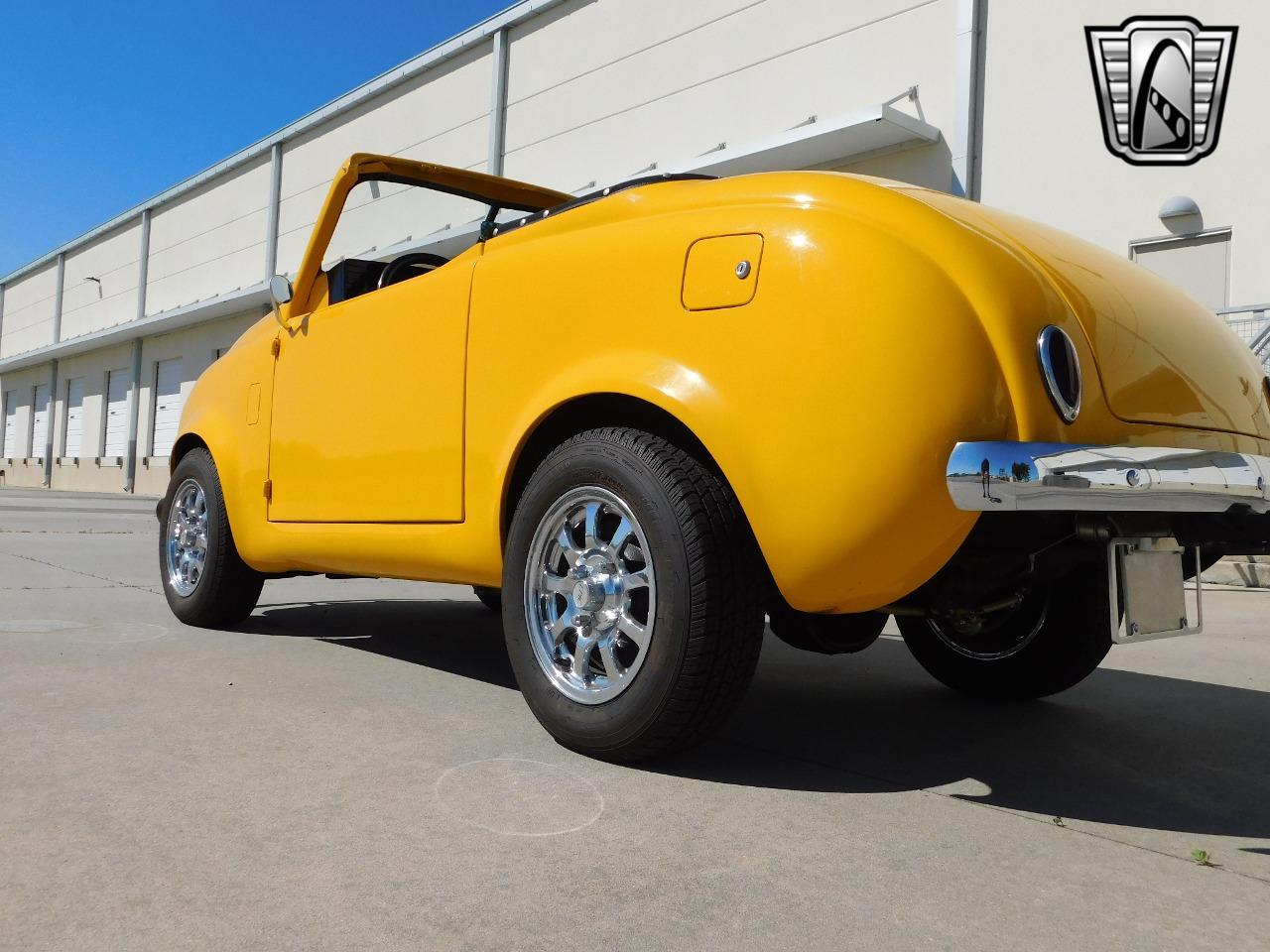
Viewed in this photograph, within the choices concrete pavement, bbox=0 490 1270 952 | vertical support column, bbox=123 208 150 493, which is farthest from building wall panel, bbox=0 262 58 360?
concrete pavement, bbox=0 490 1270 952

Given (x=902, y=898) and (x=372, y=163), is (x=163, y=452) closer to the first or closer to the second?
(x=372, y=163)

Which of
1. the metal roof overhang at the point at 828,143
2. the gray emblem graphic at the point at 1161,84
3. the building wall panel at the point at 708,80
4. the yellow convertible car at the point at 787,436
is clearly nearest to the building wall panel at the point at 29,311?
the building wall panel at the point at 708,80

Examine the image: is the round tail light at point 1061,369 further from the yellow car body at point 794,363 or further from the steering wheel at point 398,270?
the steering wheel at point 398,270

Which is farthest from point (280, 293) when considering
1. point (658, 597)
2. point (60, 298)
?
point (60, 298)

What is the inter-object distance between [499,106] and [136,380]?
18762 millimetres

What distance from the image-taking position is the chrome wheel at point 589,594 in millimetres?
2445

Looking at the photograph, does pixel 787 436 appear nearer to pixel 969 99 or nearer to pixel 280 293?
pixel 280 293

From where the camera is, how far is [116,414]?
35.0 meters

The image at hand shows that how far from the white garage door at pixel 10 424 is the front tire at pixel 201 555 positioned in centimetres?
4556

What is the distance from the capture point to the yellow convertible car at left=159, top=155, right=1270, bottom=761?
2084 millimetres

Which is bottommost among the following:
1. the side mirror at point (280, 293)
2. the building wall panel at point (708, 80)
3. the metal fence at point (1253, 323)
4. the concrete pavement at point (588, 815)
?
the concrete pavement at point (588, 815)

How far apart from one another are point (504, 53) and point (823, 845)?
810 inches

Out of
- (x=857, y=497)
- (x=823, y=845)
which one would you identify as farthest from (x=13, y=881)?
(x=857, y=497)

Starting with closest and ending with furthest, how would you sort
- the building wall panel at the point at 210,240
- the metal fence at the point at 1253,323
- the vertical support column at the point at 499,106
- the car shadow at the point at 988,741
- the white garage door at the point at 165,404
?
1. the car shadow at the point at 988,741
2. the metal fence at the point at 1253,323
3. the vertical support column at the point at 499,106
4. the building wall panel at the point at 210,240
5. the white garage door at the point at 165,404
